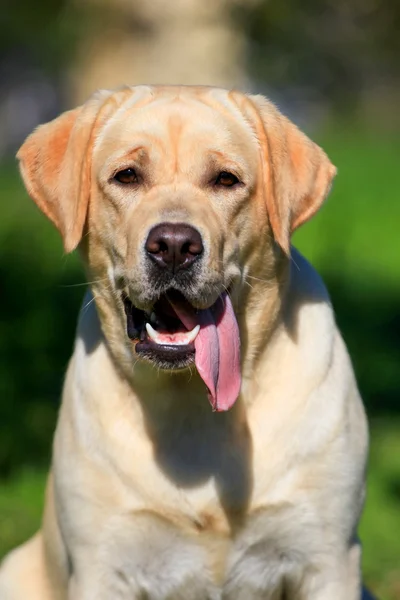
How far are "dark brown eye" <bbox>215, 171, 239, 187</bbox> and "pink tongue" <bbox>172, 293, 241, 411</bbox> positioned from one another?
15.0 inches

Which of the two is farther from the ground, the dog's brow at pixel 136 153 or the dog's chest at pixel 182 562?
the dog's brow at pixel 136 153

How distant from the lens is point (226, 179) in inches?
159

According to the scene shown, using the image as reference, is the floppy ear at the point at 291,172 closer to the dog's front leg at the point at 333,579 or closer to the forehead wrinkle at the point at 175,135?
the forehead wrinkle at the point at 175,135

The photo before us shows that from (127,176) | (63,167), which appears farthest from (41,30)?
(127,176)

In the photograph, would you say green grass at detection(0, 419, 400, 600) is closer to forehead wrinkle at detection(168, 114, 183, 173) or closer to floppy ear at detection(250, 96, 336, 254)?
floppy ear at detection(250, 96, 336, 254)

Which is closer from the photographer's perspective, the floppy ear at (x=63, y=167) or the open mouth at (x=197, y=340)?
the open mouth at (x=197, y=340)

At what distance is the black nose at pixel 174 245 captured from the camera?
3738 millimetres

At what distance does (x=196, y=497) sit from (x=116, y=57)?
22.3m

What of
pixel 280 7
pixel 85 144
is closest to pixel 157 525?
pixel 85 144

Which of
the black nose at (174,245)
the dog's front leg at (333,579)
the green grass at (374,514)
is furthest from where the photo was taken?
the green grass at (374,514)

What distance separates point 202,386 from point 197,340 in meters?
0.40

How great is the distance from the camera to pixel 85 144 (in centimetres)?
416

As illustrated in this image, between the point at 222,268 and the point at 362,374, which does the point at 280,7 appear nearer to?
the point at 362,374

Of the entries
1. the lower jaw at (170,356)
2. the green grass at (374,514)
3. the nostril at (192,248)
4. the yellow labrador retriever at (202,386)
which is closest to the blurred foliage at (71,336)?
the green grass at (374,514)
